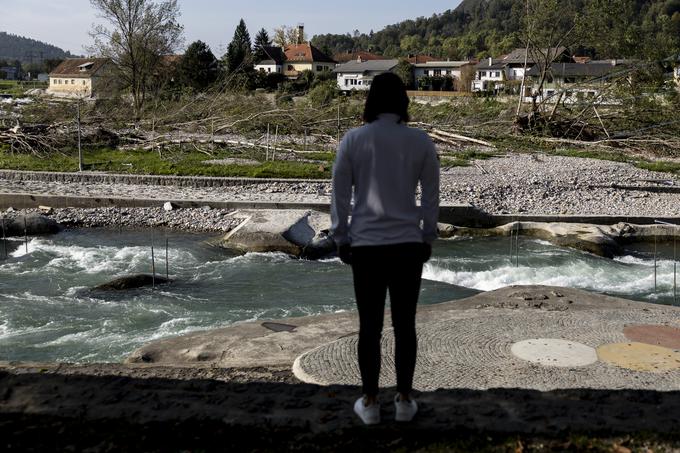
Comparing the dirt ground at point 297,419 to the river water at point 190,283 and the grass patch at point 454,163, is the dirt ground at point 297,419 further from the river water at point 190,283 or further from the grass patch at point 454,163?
the grass patch at point 454,163

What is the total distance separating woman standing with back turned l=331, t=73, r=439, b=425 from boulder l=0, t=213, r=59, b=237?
13439mm

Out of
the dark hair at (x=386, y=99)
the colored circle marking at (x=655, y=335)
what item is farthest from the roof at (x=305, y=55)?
the dark hair at (x=386, y=99)

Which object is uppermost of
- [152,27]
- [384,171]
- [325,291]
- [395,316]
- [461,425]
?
[152,27]

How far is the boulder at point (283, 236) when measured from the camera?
14.6 m

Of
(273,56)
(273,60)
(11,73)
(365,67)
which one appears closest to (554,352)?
(365,67)

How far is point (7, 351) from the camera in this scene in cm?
895

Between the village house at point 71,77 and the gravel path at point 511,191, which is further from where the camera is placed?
the village house at point 71,77

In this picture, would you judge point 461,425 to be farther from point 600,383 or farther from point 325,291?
point 325,291

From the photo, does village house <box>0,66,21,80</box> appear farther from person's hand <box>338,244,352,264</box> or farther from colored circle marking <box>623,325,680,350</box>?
person's hand <box>338,244,352,264</box>

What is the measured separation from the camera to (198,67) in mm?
52125

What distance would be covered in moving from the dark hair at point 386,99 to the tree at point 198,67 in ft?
149

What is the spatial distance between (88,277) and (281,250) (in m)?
3.54

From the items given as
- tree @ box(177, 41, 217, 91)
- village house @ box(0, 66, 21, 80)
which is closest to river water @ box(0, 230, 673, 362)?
tree @ box(177, 41, 217, 91)

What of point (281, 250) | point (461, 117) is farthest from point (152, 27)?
point (281, 250)
